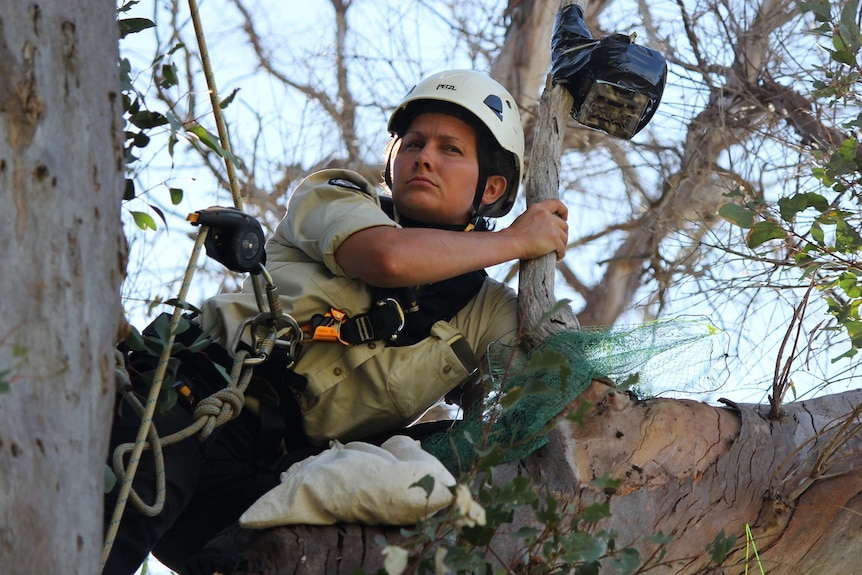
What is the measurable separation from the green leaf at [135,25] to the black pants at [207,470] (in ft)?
3.23

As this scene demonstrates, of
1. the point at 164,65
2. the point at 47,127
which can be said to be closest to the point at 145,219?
the point at 164,65

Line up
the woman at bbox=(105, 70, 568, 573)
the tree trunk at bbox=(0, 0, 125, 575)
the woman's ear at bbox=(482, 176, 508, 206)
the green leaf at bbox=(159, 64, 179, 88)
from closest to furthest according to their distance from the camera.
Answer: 1. the tree trunk at bbox=(0, 0, 125, 575)
2. the green leaf at bbox=(159, 64, 179, 88)
3. the woman at bbox=(105, 70, 568, 573)
4. the woman's ear at bbox=(482, 176, 508, 206)

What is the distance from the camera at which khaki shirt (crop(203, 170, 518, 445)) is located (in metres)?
3.36

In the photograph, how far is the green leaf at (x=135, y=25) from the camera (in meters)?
2.85

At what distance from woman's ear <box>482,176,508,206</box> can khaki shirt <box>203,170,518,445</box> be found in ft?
2.24

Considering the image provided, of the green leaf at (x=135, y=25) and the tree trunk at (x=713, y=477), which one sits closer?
the green leaf at (x=135, y=25)

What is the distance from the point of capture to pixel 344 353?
339 centimetres

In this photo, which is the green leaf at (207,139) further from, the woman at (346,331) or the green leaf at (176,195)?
the woman at (346,331)

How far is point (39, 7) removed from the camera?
1.93 m

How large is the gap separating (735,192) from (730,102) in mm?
3476

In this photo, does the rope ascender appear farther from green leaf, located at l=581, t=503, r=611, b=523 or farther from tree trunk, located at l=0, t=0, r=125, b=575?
green leaf, located at l=581, t=503, r=611, b=523

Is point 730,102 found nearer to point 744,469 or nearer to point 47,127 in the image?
point 744,469

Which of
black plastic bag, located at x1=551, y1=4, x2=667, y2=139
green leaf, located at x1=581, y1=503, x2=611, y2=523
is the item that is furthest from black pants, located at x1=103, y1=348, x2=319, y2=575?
black plastic bag, located at x1=551, y1=4, x2=667, y2=139

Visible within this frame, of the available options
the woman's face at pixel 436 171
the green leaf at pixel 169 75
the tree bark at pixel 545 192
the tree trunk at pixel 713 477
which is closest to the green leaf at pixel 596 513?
the tree trunk at pixel 713 477
